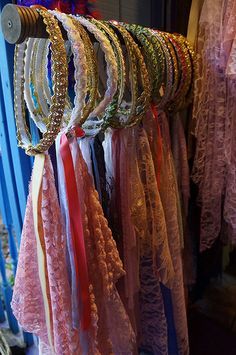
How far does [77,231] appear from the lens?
57 cm

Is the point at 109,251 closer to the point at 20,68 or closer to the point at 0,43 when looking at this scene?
the point at 20,68

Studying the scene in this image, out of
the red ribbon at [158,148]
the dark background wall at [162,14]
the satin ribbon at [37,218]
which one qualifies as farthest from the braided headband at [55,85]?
the dark background wall at [162,14]

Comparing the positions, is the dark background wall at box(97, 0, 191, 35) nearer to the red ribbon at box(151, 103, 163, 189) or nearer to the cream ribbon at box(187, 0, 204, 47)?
the cream ribbon at box(187, 0, 204, 47)

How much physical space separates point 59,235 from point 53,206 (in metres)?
0.06

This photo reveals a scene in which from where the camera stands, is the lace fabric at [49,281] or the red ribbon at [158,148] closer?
the lace fabric at [49,281]

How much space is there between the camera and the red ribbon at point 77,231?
54cm

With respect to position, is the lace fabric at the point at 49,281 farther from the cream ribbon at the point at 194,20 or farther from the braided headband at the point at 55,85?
the cream ribbon at the point at 194,20

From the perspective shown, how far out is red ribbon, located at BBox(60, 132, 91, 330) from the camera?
544mm

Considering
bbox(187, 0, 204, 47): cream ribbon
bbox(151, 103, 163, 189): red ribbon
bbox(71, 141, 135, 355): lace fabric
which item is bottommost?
bbox(71, 141, 135, 355): lace fabric

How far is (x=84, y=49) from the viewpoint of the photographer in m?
0.54

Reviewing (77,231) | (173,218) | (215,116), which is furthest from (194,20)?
(77,231)

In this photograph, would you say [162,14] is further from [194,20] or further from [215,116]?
[215,116]

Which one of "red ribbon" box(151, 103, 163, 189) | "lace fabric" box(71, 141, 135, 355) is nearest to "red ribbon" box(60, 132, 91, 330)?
"lace fabric" box(71, 141, 135, 355)

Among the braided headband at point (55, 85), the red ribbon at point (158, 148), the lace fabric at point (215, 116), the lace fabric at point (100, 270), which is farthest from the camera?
the lace fabric at point (215, 116)
